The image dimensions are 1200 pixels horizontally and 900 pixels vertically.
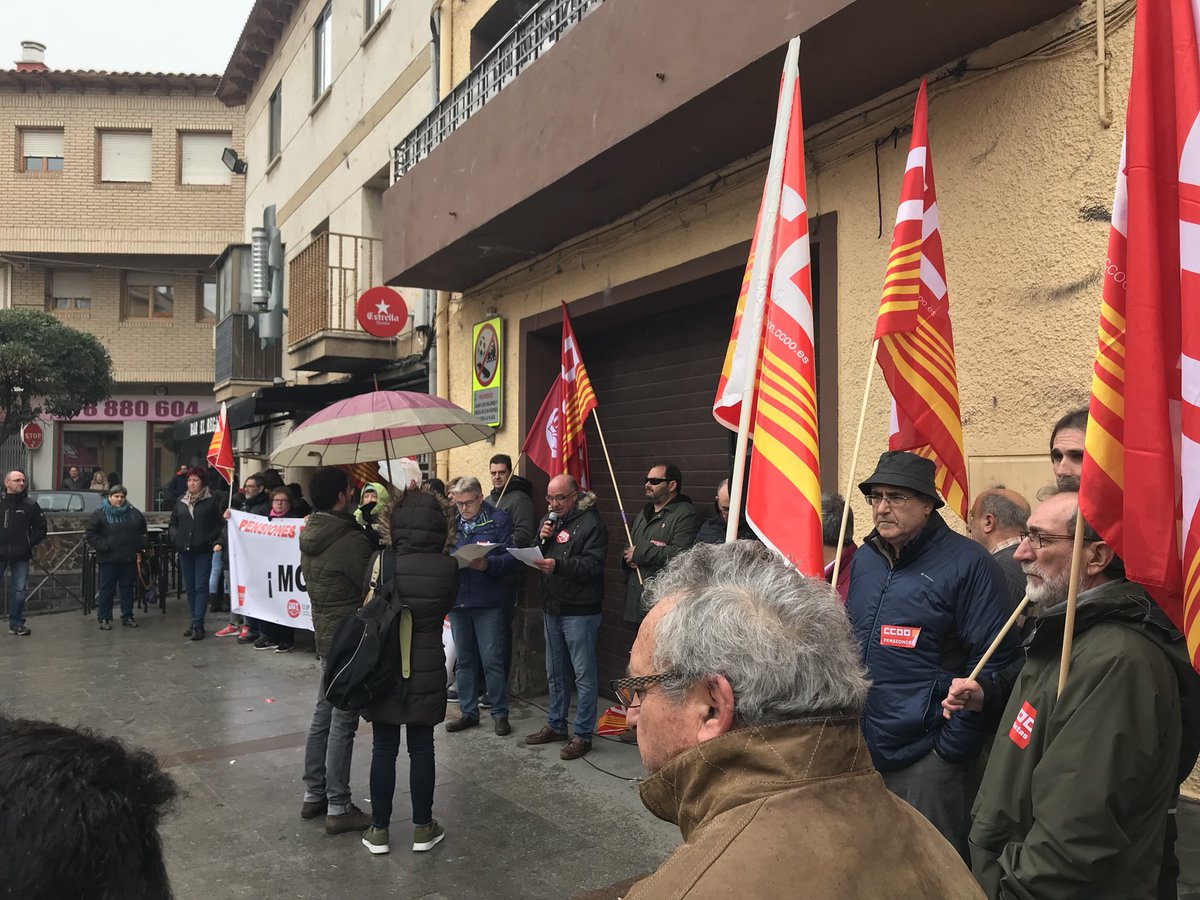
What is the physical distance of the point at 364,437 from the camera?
6715mm

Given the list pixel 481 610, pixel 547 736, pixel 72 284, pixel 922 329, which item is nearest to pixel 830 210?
pixel 922 329

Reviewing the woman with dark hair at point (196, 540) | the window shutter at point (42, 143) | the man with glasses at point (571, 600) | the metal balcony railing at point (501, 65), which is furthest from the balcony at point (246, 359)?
the window shutter at point (42, 143)

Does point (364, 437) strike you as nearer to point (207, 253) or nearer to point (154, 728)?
point (154, 728)

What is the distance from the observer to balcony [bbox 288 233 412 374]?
11883 mm

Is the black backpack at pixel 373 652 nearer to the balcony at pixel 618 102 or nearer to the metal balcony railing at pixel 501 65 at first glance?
the balcony at pixel 618 102

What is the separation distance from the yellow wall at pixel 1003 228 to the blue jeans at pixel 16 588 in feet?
33.7

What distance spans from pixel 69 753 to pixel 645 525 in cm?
506

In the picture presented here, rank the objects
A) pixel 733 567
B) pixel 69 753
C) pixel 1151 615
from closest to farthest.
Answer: pixel 69 753, pixel 733 567, pixel 1151 615

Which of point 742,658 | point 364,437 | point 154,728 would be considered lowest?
point 154,728

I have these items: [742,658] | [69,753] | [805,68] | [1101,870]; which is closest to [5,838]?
[69,753]

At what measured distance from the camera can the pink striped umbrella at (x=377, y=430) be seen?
573 cm

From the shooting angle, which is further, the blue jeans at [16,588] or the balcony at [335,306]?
the balcony at [335,306]

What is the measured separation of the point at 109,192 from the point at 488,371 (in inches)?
844

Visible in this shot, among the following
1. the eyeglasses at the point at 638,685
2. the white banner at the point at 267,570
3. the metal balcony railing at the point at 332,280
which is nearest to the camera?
the eyeglasses at the point at 638,685
